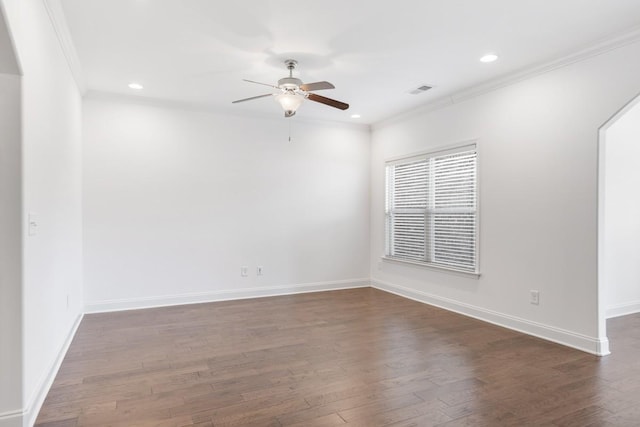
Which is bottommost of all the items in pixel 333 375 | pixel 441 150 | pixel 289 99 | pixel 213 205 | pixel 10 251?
pixel 333 375

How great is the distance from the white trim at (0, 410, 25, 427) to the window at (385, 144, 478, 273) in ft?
13.6

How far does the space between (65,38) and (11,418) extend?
2.76 meters

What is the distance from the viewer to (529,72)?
379 centimetres

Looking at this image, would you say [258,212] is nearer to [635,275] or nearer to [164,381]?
[164,381]

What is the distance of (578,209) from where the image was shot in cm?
Answer: 343

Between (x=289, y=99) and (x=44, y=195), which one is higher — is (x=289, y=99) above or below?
above

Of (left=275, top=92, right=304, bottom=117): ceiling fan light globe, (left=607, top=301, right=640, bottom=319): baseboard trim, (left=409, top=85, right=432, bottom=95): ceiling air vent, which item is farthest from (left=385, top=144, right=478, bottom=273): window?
(left=275, top=92, right=304, bottom=117): ceiling fan light globe

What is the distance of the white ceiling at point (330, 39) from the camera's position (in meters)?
2.73

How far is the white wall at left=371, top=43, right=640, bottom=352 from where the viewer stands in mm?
3314

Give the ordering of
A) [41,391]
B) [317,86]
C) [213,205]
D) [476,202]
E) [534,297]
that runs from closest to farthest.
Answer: [41,391], [317,86], [534,297], [476,202], [213,205]

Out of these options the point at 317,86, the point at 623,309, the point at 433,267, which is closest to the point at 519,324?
the point at 433,267

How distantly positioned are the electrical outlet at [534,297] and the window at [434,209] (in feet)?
2.23

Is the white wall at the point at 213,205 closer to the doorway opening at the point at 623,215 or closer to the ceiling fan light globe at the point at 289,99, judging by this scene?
the ceiling fan light globe at the point at 289,99

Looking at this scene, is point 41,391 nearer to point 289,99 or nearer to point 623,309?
point 289,99
